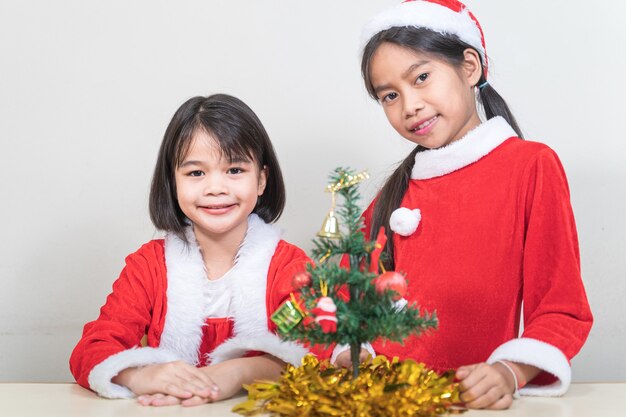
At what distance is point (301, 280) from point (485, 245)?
20.2 inches

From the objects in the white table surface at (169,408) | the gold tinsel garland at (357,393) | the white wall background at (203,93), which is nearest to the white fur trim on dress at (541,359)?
the white table surface at (169,408)

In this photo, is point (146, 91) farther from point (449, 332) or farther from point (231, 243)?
point (449, 332)

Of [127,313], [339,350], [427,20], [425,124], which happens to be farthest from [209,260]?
[427,20]

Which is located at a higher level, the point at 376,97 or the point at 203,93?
the point at 203,93

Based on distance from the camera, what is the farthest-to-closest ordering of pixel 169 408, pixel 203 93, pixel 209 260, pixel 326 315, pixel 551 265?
pixel 203 93, pixel 209 260, pixel 551 265, pixel 169 408, pixel 326 315

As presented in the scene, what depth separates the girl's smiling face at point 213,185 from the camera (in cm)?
153

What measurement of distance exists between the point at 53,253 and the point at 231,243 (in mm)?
707

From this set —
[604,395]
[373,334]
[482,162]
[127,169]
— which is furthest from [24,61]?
[604,395]

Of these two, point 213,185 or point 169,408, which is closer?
point 169,408

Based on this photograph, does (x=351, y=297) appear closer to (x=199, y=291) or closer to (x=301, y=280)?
(x=301, y=280)

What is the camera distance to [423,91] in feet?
4.91

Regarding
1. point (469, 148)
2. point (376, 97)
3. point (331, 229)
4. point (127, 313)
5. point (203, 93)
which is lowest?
point (127, 313)

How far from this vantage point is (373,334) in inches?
40.5

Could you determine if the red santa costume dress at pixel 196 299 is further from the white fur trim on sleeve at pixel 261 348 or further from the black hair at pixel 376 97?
the black hair at pixel 376 97
